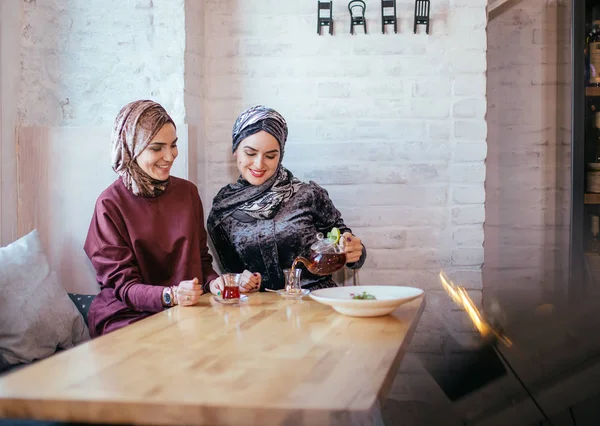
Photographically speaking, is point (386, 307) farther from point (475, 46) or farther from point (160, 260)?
point (475, 46)

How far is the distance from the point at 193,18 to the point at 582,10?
1543 mm

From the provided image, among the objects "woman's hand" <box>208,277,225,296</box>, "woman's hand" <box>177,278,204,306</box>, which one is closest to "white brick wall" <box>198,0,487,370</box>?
"woman's hand" <box>208,277,225,296</box>

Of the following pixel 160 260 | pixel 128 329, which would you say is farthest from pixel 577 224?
pixel 128 329

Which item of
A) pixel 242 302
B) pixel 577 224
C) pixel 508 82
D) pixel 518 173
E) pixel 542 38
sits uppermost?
pixel 542 38

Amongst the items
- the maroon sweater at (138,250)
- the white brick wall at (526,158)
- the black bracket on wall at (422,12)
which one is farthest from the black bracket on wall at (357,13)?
the maroon sweater at (138,250)

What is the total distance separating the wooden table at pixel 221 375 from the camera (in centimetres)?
102

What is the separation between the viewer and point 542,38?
118 inches

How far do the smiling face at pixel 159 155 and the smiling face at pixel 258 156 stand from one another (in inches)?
11.2

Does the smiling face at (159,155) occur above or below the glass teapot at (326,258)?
above

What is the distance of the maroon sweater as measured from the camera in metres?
2.10

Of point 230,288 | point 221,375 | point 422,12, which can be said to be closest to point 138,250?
point 230,288

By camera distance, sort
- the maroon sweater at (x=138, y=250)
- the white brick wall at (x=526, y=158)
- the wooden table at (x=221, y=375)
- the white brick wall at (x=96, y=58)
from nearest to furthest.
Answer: the wooden table at (x=221, y=375), the maroon sweater at (x=138, y=250), the white brick wall at (x=96, y=58), the white brick wall at (x=526, y=158)

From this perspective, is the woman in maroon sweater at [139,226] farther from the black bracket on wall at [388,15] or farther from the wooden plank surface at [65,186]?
the black bracket on wall at [388,15]

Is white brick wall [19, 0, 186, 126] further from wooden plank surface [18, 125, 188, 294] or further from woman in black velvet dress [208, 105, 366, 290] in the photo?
woman in black velvet dress [208, 105, 366, 290]
